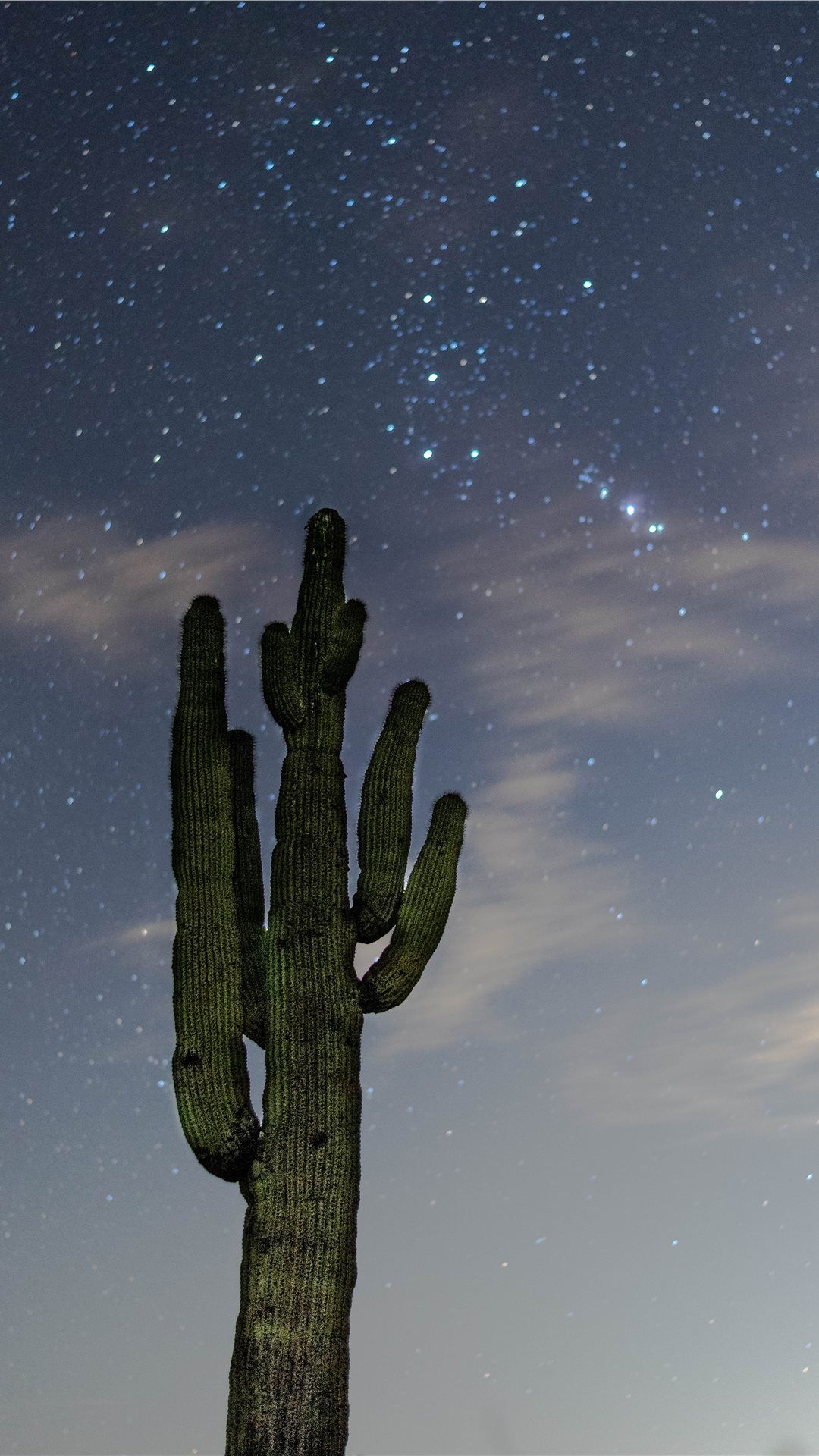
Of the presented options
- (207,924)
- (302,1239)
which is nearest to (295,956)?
(207,924)

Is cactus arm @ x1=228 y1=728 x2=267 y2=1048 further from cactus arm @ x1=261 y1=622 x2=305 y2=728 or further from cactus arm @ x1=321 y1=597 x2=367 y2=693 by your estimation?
cactus arm @ x1=321 y1=597 x2=367 y2=693

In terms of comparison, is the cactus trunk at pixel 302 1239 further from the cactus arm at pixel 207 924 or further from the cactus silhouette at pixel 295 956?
the cactus arm at pixel 207 924

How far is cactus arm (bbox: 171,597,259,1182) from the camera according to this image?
21.3 ft

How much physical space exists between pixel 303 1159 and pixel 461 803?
2.45 meters

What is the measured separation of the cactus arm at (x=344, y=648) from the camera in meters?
7.89

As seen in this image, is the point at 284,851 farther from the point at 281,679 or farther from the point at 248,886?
the point at 281,679

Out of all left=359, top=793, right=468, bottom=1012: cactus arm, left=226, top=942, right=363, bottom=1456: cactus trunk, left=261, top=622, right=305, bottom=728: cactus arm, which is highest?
left=261, top=622, right=305, bottom=728: cactus arm

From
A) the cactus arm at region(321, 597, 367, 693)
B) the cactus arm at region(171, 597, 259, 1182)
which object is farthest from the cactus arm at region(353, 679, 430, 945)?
the cactus arm at region(171, 597, 259, 1182)

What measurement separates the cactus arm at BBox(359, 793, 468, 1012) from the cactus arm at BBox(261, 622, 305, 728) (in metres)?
1.03

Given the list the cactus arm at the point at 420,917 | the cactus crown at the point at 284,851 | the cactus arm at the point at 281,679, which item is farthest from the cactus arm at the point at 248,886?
the cactus arm at the point at 420,917

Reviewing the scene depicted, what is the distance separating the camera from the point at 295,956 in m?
7.02

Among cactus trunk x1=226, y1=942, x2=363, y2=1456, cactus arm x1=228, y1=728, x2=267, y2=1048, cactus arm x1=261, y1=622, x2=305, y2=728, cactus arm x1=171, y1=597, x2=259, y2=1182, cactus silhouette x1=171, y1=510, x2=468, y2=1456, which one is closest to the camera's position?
cactus trunk x1=226, y1=942, x2=363, y2=1456

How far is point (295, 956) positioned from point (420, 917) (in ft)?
2.57

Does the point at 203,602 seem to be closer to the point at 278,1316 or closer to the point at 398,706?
the point at 398,706
